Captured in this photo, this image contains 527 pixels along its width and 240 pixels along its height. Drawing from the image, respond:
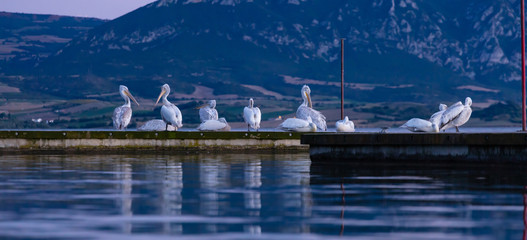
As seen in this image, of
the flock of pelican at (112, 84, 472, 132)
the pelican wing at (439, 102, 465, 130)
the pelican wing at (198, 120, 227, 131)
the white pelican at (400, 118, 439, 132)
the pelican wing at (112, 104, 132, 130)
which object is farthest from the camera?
the pelican wing at (112, 104, 132, 130)

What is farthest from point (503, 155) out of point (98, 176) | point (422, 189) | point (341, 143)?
point (98, 176)

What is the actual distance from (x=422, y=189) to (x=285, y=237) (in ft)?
27.8

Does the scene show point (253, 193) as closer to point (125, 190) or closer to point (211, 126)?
point (125, 190)

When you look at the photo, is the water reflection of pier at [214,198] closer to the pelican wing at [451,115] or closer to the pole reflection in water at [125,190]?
the pole reflection in water at [125,190]

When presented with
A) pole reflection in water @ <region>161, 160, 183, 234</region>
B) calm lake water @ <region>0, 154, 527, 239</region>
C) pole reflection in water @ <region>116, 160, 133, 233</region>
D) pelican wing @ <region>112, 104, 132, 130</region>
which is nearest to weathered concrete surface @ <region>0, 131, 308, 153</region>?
pelican wing @ <region>112, 104, 132, 130</region>

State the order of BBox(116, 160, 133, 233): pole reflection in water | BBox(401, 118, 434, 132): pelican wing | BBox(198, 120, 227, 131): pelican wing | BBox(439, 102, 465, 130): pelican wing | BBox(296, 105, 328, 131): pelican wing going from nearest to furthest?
BBox(116, 160, 133, 233): pole reflection in water → BBox(439, 102, 465, 130): pelican wing → BBox(401, 118, 434, 132): pelican wing → BBox(198, 120, 227, 131): pelican wing → BBox(296, 105, 328, 131): pelican wing

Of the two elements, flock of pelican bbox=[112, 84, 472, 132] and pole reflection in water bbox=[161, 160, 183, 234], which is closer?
pole reflection in water bbox=[161, 160, 183, 234]

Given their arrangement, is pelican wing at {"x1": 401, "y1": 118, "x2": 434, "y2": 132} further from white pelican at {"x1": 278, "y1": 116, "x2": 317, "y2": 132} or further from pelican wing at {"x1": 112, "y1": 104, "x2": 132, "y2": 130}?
pelican wing at {"x1": 112, "y1": 104, "x2": 132, "y2": 130}

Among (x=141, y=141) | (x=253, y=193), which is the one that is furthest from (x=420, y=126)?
(x=253, y=193)

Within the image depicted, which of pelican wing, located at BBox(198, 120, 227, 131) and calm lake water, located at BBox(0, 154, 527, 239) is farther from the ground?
pelican wing, located at BBox(198, 120, 227, 131)

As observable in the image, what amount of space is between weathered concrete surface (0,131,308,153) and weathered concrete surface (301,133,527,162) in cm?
1407

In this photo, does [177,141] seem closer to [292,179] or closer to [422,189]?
[292,179]

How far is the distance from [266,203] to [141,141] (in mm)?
30078

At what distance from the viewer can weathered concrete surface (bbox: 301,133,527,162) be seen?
30844mm
